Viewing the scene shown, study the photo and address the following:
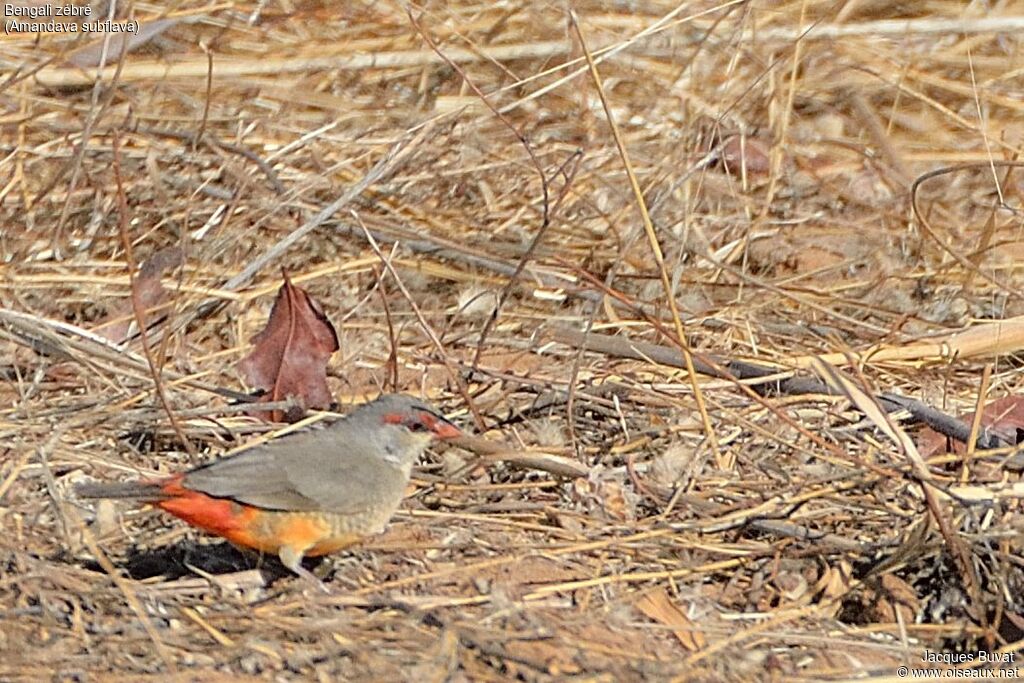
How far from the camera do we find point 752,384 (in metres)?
4.07

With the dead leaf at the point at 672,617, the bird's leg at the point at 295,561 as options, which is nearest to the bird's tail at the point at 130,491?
the bird's leg at the point at 295,561

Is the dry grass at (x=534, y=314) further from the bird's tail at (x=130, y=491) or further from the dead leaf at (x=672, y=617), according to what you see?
the bird's tail at (x=130, y=491)

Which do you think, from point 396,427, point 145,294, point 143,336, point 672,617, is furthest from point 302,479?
point 145,294

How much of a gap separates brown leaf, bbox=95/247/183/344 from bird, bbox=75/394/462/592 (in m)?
1.25

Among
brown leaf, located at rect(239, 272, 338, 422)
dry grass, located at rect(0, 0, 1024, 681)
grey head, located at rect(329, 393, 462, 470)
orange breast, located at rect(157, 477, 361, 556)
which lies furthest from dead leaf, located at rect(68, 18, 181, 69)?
orange breast, located at rect(157, 477, 361, 556)

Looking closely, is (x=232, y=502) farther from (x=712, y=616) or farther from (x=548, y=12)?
(x=548, y=12)

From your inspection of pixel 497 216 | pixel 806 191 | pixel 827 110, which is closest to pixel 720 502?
pixel 497 216

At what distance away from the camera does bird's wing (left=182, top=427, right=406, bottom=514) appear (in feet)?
10.0

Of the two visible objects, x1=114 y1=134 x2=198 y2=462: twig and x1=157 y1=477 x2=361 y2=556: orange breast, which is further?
x1=114 y1=134 x2=198 y2=462: twig

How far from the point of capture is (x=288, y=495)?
10.2ft

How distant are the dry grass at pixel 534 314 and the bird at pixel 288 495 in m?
0.12

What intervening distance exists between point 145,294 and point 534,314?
1.17m

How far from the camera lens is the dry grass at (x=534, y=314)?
3029mm

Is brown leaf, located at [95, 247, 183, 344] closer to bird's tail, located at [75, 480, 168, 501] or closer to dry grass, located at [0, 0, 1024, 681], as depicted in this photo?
dry grass, located at [0, 0, 1024, 681]
